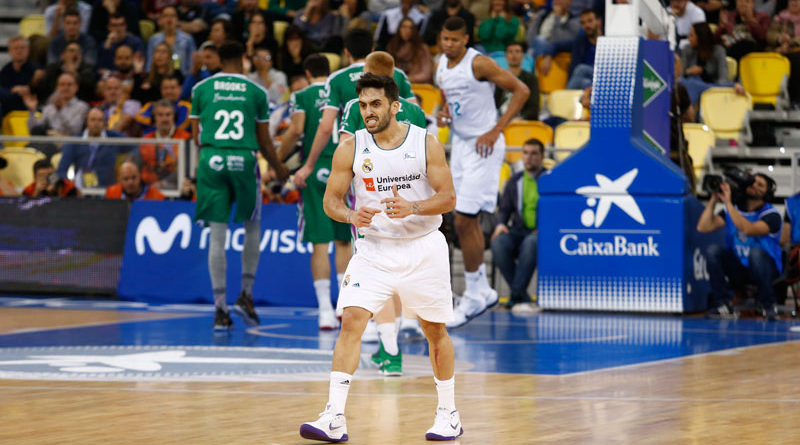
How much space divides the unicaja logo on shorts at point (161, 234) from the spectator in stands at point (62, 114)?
3.75 meters

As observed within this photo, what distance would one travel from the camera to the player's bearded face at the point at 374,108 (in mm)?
6332

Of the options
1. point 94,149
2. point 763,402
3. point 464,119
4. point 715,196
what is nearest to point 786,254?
point 715,196

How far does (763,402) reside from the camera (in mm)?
7316

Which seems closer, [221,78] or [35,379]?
[35,379]

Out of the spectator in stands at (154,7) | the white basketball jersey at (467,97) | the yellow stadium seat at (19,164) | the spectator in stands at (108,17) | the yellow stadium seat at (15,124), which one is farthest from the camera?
the spectator in stands at (154,7)

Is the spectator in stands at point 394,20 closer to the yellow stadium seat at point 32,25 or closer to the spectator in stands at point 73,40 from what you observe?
the spectator in stands at point 73,40

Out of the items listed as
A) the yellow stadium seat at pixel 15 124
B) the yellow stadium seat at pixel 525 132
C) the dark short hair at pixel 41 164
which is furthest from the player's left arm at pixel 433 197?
the yellow stadium seat at pixel 15 124

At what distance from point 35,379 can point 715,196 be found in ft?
24.3

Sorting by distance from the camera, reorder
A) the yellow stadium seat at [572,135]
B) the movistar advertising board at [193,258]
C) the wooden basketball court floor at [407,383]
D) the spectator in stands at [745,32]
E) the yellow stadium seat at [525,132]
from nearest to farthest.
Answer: the wooden basketball court floor at [407,383] < the movistar advertising board at [193,258] < the yellow stadium seat at [572,135] < the yellow stadium seat at [525,132] < the spectator in stands at [745,32]

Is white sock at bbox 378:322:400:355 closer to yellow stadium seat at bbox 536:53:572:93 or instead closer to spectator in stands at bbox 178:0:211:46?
yellow stadium seat at bbox 536:53:572:93

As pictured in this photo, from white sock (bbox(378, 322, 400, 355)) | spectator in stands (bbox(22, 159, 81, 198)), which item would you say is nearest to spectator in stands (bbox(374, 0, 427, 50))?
spectator in stands (bbox(22, 159, 81, 198))

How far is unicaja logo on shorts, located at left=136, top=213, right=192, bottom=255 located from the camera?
1466 centimetres

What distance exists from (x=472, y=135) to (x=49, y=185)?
5838mm

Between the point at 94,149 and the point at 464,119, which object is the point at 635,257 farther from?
the point at 94,149
